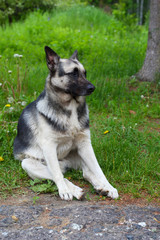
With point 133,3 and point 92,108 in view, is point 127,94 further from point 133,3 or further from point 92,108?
point 133,3

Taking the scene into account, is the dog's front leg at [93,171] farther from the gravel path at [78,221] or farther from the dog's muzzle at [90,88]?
the dog's muzzle at [90,88]

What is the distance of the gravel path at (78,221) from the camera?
2014mm

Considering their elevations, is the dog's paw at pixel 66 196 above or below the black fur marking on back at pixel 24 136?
below

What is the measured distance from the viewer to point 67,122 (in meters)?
2.91

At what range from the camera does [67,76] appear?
2.89 metres

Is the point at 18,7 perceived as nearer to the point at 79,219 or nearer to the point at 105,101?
the point at 105,101

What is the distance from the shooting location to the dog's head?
2848mm

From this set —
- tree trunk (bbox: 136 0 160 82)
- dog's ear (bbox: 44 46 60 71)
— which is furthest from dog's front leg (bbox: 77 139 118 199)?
tree trunk (bbox: 136 0 160 82)

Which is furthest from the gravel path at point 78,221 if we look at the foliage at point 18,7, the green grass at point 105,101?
the foliage at point 18,7

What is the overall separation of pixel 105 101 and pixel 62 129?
2.17 meters

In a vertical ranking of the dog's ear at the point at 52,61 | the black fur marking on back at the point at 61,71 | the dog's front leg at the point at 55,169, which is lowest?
the dog's front leg at the point at 55,169

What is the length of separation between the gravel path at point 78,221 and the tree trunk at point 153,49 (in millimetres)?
3309

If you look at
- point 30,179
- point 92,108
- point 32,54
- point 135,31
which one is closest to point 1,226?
point 30,179

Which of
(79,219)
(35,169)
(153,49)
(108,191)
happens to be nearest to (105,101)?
(153,49)
